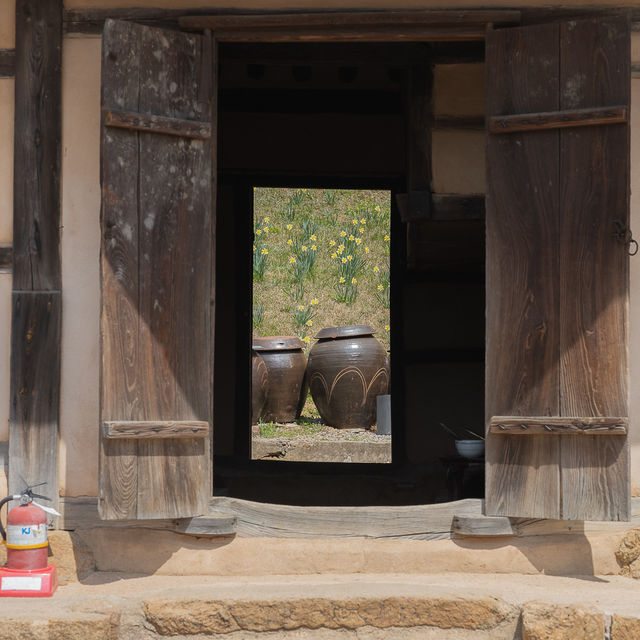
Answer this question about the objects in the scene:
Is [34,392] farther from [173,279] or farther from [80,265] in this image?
[173,279]

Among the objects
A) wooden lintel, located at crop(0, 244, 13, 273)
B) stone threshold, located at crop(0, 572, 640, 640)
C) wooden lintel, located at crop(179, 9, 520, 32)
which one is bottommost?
stone threshold, located at crop(0, 572, 640, 640)

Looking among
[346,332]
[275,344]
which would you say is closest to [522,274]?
[346,332]

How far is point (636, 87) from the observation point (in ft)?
13.6

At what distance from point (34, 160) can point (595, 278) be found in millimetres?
2440

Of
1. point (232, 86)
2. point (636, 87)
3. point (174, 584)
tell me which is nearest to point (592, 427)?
point (636, 87)

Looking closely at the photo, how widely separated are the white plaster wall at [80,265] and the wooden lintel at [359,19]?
1.74 ft

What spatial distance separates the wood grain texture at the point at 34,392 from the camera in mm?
4098

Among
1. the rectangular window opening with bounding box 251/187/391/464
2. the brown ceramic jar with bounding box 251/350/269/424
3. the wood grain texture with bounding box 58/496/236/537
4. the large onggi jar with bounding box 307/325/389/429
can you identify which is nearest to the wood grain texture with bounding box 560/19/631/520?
the wood grain texture with bounding box 58/496/236/537

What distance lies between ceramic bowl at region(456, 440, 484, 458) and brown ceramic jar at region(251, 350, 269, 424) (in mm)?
5063

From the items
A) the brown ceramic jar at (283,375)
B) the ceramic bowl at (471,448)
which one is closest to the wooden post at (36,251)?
the ceramic bowl at (471,448)

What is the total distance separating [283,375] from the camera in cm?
1010

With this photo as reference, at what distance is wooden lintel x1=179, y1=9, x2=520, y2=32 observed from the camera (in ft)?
13.3

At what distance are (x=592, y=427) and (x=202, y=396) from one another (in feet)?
5.27

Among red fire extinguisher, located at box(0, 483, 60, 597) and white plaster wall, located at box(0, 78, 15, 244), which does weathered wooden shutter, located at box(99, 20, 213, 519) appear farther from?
white plaster wall, located at box(0, 78, 15, 244)
